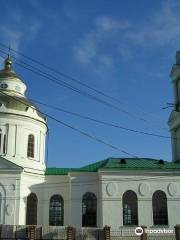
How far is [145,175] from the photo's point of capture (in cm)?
3662

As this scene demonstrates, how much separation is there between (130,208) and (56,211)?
6353 mm

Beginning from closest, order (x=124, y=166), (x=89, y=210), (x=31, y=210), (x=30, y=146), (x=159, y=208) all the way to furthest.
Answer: (x=159, y=208), (x=89, y=210), (x=124, y=166), (x=31, y=210), (x=30, y=146)

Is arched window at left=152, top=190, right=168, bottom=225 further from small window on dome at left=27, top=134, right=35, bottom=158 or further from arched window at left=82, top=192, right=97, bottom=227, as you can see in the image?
small window on dome at left=27, top=134, right=35, bottom=158

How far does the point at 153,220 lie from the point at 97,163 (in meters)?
7.61

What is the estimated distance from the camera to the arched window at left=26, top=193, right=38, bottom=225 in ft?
120

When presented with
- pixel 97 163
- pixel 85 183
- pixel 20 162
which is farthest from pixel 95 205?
pixel 20 162

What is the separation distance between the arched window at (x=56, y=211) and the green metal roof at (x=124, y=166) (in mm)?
2277

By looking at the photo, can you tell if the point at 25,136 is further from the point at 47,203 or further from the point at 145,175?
the point at 145,175

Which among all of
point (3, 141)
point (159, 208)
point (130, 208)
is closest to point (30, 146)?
point (3, 141)

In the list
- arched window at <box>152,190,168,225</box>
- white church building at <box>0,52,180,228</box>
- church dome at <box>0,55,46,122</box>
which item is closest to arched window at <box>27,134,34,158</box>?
white church building at <box>0,52,180,228</box>

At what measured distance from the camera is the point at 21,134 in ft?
128

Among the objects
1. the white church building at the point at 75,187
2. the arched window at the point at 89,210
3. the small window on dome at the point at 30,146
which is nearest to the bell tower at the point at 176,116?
the white church building at the point at 75,187

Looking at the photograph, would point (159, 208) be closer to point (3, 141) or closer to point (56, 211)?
point (56, 211)

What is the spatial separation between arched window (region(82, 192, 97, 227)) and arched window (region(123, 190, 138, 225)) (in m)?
2.52
